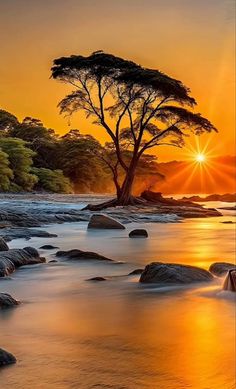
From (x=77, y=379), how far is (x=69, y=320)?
2.08m

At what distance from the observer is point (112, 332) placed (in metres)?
5.82

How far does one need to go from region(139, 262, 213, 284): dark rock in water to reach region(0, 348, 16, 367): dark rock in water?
408cm

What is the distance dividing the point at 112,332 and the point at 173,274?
294 centimetres

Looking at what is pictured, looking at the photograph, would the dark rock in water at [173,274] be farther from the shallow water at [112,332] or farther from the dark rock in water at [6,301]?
the dark rock in water at [6,301]

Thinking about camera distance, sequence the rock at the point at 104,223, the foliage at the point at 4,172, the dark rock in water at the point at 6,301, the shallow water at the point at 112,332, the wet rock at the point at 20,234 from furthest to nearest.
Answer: the foliage at the point at 4,172 < the rock at the point at 104,223 < the wet rock at the point at 20,234 < the dark rock in water at the point at 6,301 < the shallow water at the point at 112,332

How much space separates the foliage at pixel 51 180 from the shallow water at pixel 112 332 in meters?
46.1

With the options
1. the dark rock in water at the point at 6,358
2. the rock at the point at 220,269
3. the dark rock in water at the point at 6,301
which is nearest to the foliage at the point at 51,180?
A: the rock at the point at 220,269

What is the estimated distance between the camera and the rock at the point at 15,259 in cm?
929

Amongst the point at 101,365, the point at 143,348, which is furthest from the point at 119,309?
the point at 101,365

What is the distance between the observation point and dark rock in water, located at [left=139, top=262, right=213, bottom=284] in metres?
8.55

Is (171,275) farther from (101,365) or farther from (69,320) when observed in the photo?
(101,365)

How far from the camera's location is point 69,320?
20.9 ft

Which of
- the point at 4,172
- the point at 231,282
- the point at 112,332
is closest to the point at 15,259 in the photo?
the point at 231,282

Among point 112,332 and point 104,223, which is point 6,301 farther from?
point 104,223
